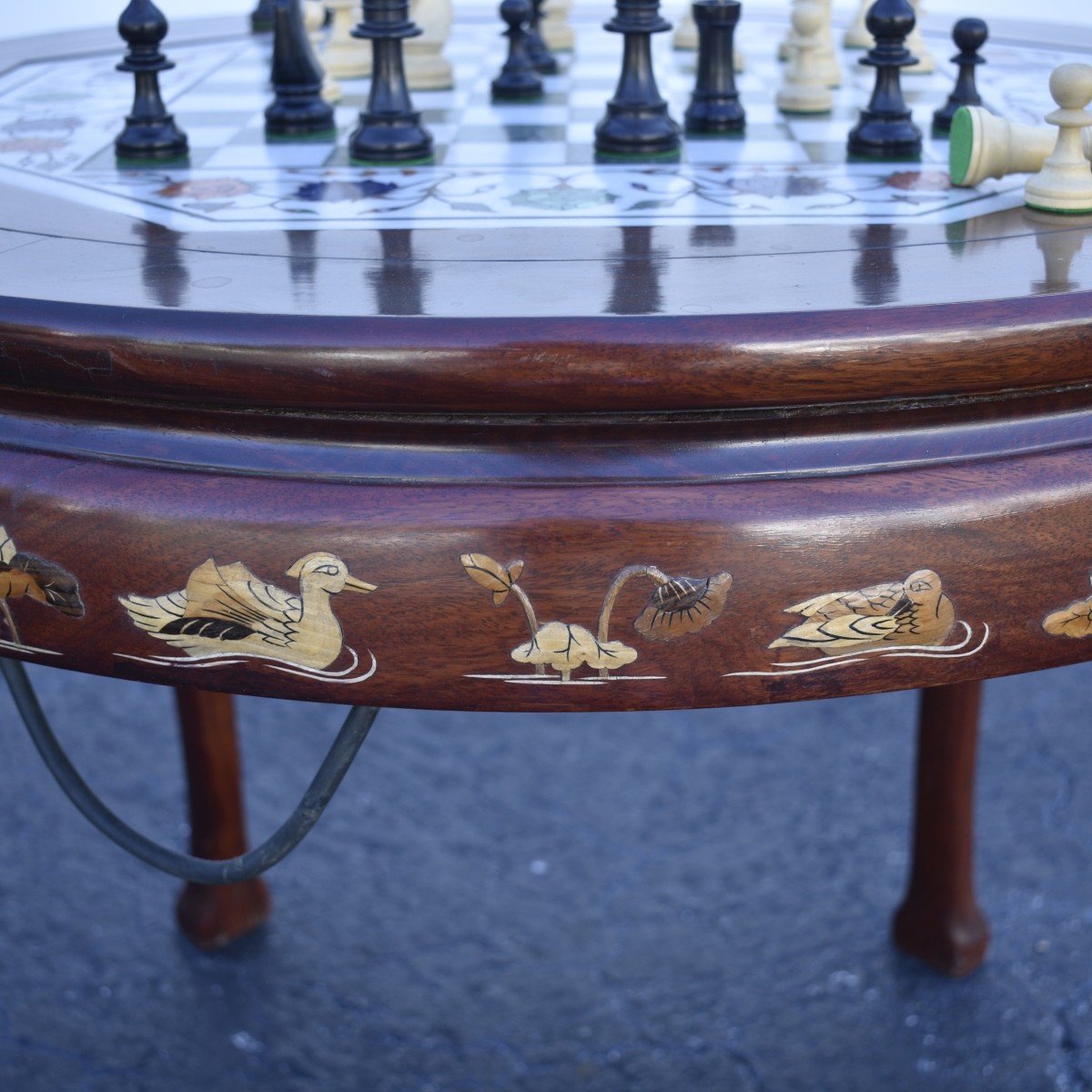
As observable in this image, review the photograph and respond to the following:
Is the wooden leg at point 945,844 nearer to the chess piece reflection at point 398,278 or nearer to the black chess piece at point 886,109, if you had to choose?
the black chess piece at point 886,109

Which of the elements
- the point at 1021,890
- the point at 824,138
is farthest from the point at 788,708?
the point at 824,138

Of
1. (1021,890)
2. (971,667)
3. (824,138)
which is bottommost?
(1021,890)

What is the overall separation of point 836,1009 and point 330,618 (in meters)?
0.87

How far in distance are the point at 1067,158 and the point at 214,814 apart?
864 mm

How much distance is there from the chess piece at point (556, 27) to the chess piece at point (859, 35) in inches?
8.9

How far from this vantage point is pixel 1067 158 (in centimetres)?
59

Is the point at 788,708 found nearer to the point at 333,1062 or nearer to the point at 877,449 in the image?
the point at 333,1062

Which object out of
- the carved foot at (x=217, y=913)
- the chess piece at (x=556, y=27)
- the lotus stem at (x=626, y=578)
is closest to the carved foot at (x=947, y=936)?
the carved foot at (x=217, y=913)

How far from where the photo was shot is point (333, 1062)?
1.16m

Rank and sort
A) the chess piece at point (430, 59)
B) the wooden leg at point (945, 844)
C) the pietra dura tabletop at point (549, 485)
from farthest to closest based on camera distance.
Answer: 1. the wooden leg at point (945, 844)
2. the chess piece at point (430, 59)
3. the pietra dura tabletop at point (549, 485)

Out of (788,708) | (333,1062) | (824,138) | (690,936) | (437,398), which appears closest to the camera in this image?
(437,398)

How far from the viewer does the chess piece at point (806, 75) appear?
2.92 ft

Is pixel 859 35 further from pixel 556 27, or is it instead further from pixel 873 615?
pixel 873 615

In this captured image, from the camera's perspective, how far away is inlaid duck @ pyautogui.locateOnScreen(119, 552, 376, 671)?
459mm
